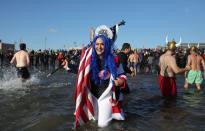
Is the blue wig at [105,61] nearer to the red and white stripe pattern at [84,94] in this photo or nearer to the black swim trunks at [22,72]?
the red and white stripe pattern at [84,94]

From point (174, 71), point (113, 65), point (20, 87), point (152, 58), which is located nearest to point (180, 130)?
point (113, 65)

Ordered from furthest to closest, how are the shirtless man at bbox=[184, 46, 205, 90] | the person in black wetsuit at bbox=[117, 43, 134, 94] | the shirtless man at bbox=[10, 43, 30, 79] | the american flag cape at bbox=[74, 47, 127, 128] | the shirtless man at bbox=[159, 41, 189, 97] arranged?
the shirtless man at bbox=[10, 43, 30, 79]
the shirtless man at bbox=[184, 46, 205, 90]
the person in black wetsuit at bbox=[117, 43, 134, 94]
the shirtless man at bbox=[159, 41, 189, 97]
the american flag cape at bbox=[74, 47, 127, 128]

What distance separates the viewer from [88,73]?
562cm

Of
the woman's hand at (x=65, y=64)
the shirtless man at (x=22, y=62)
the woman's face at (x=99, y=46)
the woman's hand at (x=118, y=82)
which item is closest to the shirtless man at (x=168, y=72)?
the woman's hand at (x=118, y=82)

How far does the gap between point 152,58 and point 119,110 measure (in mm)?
18839

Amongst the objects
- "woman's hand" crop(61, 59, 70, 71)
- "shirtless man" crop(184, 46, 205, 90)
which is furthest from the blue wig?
"shirtless man" crop(184, 46, 205, 90)

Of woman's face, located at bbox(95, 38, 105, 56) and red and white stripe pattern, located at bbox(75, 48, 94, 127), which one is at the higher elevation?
woman's face, located at bbox(95, 38, 105, 56)

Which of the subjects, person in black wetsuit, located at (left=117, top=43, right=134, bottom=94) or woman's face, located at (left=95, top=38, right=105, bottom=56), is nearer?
woman's face, located at (left=95, top=38, right=105, bottom=56)

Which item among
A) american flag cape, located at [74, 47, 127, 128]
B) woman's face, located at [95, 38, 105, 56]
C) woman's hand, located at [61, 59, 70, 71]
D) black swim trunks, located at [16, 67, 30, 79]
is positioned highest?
woman's face, located at [95, 38, 105, 56]

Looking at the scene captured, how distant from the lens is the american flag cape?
557 centimetres

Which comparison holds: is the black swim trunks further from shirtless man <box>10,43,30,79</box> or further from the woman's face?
the woman's face

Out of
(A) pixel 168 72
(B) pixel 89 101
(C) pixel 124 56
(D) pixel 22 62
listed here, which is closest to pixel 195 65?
(A) pixel 168 72

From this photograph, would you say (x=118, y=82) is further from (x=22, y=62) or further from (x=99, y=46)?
(x=22, y=62)

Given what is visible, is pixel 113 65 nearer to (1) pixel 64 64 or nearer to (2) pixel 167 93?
(1) pixel 64 64
